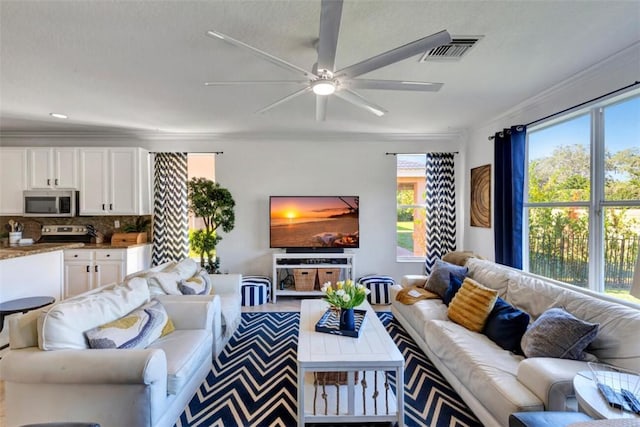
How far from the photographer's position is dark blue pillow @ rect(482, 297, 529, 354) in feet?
6.76

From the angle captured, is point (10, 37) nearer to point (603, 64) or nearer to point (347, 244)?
point (347, 244)

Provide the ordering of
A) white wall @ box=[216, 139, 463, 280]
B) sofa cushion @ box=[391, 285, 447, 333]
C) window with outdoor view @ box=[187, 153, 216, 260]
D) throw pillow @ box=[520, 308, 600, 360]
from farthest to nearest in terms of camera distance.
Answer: window with outdoor view @ box=[187, 153, 216, 260] < white wall @ box=[216, 139, 463, 280] < sofa cushion @ box=[391, 285, 447, 333] < throw pillow @ box=[520, 308, 600, 360]

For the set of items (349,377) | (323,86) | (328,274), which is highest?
(323,86)

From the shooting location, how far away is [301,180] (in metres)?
4.63

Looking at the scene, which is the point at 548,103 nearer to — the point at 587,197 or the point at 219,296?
the point at 587,197

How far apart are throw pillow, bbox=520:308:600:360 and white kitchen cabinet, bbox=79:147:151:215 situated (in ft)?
15.9

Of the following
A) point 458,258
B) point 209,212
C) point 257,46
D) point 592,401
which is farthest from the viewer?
point 209,212

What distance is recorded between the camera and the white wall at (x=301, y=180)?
181 inches

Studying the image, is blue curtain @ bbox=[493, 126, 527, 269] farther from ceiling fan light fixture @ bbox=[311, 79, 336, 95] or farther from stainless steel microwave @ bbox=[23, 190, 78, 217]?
stainless steel microwave @ bbox=[23, 190, 78, 217]

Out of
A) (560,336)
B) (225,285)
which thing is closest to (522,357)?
(560,336)

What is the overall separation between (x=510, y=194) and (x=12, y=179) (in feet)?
22.1

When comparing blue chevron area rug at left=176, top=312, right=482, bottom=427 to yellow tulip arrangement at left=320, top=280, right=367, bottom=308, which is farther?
yellow tulip arrangement at left=320, top=280, right=367, bottom=308

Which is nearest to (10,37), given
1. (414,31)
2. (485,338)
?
(414,31)

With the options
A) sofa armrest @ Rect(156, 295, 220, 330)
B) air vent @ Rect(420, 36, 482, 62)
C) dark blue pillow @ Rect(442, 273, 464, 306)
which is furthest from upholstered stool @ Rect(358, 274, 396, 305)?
air vent @ Rect(420, 36, 482, 62)
